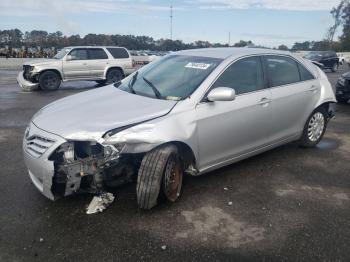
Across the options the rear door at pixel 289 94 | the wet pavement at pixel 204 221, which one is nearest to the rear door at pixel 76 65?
the wet pavement at pixel 204 221

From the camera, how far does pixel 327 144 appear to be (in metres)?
6.54

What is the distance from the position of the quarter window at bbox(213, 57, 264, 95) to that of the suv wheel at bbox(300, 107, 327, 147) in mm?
1442

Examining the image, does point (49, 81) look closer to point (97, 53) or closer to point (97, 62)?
point (97, 62)

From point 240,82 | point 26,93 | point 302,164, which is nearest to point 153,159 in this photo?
point 240,82

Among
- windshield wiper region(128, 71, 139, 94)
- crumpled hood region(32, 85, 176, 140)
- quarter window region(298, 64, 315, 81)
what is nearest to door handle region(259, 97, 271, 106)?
quarter window region(298, 64, 315, 81)

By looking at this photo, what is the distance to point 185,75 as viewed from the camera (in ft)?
15.0

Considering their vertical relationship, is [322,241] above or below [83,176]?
below

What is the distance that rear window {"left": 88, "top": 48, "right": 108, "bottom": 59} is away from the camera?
15.1 m

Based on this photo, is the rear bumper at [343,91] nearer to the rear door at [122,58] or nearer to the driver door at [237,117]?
the driver door at [237,117]

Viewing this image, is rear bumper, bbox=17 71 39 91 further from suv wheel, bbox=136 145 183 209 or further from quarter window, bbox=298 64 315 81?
suv wheel, bbox=136 145 183 209

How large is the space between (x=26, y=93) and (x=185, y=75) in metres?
10.3

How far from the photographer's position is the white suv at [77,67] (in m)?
13.8

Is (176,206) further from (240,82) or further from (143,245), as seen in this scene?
(240,82)

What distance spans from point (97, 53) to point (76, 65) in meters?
1.12
